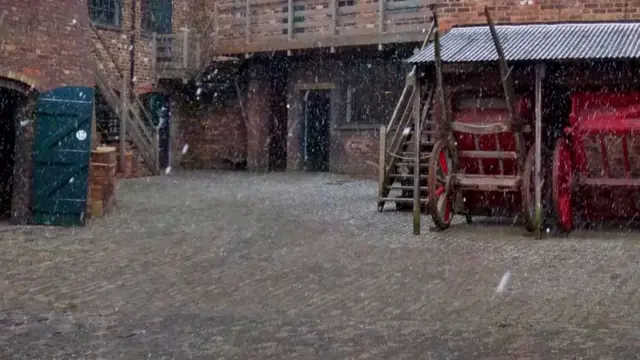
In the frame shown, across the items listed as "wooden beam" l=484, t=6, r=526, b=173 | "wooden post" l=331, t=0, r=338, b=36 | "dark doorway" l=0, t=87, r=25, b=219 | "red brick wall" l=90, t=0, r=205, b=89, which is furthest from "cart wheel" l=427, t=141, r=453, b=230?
"red brick wall" l=90, t=0, r=205, b=89

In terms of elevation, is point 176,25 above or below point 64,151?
above

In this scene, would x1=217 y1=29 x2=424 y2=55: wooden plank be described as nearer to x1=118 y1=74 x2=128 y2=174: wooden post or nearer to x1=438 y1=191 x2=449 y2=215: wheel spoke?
x1=118 y1=74 x2=128 y2=174: wooden post

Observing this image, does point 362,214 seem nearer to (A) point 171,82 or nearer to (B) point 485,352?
(B) point 485,352

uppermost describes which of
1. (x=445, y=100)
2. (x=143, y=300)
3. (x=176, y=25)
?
(x=176, y=25)

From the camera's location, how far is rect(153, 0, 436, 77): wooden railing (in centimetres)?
2061

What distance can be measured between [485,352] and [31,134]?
866cm

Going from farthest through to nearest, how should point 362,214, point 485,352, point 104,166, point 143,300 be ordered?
point 362,214, point 104,166, point 143,300, point 485,352

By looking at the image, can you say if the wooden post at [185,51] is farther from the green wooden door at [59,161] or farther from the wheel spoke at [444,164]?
the wheel spoke at [444,164]

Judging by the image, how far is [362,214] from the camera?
46.1 ft

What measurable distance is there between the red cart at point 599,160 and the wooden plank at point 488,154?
57 cm

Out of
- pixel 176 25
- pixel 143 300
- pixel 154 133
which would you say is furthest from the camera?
pixel 176 25

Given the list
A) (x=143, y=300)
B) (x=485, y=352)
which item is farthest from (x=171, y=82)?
(x=485, y=352)

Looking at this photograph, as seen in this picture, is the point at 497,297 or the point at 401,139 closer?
the point at 497,297

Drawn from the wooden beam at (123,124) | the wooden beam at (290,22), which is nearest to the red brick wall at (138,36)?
the wooden beam at (123,124)
